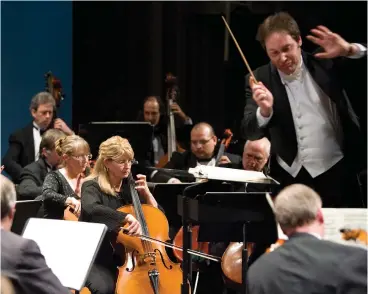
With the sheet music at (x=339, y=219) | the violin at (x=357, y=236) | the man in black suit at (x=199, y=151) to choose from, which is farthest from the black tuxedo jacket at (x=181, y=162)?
the violin at (x=357, y=236)

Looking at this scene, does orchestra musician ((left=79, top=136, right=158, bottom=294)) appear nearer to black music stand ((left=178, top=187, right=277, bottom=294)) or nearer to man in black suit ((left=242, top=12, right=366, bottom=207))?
black music stand ((left=178, top=187, right=277, bottom=294))

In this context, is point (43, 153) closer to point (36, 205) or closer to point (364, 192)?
point (36, 205)

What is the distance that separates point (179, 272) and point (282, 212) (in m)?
1.62

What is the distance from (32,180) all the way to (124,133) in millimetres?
748

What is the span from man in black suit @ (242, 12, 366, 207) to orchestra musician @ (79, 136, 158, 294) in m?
0.81

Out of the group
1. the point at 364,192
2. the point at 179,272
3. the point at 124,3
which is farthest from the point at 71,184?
the point at 124,3

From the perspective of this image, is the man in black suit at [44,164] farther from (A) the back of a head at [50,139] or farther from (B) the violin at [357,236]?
(B) the violin at [357,236]

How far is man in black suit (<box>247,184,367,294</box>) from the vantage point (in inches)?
98.0

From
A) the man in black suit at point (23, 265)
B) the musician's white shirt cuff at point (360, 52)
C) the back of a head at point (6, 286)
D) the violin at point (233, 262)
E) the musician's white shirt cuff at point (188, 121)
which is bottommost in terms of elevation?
the violin at point (233, 262)

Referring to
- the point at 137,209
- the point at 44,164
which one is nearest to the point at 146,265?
the point at 137,209

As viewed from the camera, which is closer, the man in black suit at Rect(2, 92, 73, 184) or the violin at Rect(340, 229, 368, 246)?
the violin at Rect(340, 229, 368, 246)

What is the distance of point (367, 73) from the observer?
3.79 meters

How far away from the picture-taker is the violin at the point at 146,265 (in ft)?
13.4

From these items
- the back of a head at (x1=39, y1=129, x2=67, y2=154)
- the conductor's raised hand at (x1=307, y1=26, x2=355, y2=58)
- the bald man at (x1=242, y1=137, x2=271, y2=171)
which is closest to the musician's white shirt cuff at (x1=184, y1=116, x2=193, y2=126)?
the bald man at (x1=242, y1=137, x2=271, y2=171)
